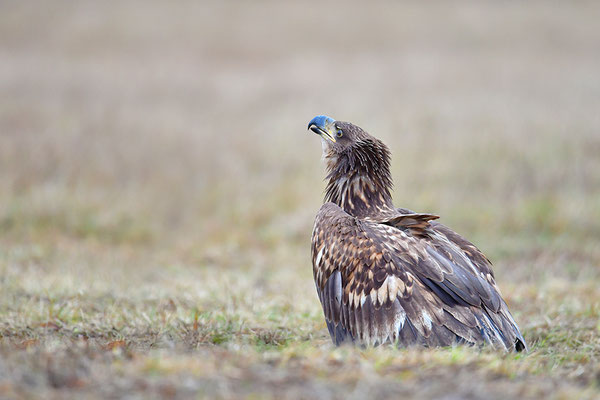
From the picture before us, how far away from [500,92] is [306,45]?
680cm

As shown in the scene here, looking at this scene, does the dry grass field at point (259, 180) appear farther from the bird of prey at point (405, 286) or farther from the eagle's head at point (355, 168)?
the eagle's head at point (355, 168)

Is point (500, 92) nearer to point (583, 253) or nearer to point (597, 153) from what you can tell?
point (597, 153)

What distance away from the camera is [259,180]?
12.4m

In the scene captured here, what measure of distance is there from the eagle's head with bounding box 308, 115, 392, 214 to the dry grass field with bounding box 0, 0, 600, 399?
112 centimetres

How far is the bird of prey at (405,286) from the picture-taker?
424cm

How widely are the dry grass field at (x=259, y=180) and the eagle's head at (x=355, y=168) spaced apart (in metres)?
1.12

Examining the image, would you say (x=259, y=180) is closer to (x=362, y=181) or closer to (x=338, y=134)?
(x=338, y=134)

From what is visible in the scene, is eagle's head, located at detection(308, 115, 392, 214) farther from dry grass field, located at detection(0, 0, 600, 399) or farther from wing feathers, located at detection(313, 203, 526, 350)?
dry grass field, located at detection(0, 0, 600, 399)

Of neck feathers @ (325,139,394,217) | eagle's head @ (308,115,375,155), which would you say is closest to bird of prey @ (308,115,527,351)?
neck feathers @ (325,139,394,217)

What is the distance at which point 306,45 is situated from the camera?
20.8 m

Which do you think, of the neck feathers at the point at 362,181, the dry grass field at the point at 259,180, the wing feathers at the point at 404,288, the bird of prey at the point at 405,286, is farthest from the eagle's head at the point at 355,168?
the dry grass field at the point at 259,180

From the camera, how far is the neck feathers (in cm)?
553

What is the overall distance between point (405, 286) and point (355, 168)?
157 cm

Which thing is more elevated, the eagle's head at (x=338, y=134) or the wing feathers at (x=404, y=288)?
the eagle's head at (x=338, y=134)
